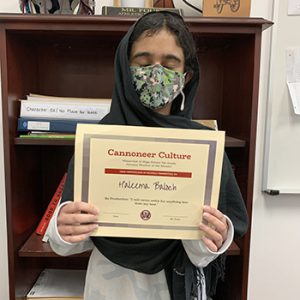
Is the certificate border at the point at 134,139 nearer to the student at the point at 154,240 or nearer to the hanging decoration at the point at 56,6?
the student at the point at 154,240

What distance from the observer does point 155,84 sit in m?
0.78

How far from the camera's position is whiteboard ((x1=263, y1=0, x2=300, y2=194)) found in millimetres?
1289

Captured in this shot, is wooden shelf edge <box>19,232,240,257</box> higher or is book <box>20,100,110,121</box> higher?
book <box>20,100,110,121</box>

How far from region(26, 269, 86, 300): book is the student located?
0.37 metres

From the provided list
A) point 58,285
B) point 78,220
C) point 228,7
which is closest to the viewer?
point 78,220

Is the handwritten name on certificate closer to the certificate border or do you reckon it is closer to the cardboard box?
the certificate border

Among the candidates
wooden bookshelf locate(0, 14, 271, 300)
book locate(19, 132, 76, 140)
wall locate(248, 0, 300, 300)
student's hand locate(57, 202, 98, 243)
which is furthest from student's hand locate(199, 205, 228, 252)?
wall locate(248, 0, 300, 300)

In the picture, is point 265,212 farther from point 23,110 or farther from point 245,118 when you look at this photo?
point 23,110

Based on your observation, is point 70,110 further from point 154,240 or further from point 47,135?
point 154,240

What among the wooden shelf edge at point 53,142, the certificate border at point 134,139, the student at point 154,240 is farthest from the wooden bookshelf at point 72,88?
the certificate border at point 134,139

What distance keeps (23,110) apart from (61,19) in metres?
0.30

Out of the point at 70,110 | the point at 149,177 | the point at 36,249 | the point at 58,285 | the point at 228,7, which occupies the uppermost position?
the point at 228,7

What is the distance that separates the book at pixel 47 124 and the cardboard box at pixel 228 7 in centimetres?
50

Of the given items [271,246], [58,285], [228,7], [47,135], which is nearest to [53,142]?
[47,135]
